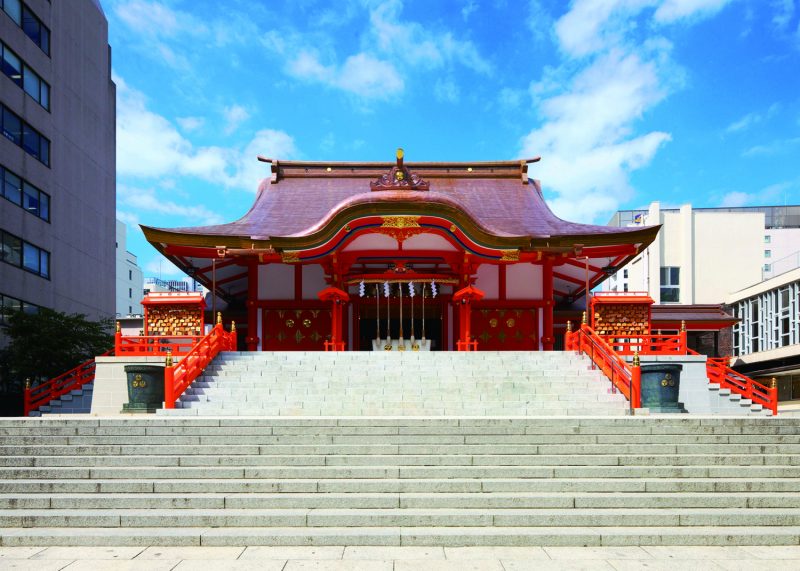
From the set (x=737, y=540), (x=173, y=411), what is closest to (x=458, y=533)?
(x=737, y=540)

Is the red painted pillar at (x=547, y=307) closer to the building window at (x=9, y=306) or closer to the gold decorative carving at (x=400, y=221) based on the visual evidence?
the gold decorative carving at (x=400, y=221)

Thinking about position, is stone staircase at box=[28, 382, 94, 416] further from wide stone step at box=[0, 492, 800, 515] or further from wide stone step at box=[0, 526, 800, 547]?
wide stone step at box=[0, 526, 800, 547]

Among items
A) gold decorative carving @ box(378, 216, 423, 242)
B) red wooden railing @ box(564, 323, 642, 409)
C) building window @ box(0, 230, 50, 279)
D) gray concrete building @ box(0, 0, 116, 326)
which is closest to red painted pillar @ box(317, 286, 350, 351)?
gold decorative carving @ box(378, 216, 423, 242)

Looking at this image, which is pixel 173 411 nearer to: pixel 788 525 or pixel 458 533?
pixel 458 533

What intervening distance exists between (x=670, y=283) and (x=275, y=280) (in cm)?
4356

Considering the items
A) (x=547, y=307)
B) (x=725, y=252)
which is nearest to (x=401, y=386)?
(x=547, y=307)

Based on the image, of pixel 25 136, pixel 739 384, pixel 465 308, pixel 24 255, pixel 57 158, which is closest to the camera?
pixel 739 384

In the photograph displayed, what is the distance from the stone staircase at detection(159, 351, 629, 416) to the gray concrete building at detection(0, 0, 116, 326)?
15.2 meters

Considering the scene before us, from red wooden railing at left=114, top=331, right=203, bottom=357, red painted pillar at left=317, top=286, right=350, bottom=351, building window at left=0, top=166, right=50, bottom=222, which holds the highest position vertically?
building window at left=0, top=166, right=50, bottom=222

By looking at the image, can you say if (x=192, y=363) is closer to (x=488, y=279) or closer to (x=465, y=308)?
(x=465, y=308)

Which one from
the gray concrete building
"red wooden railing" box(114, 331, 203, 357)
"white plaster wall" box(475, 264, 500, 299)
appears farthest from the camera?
the gray concrete building

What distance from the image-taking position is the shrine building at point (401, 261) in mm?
17031

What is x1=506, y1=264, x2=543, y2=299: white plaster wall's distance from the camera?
20078 millimetres

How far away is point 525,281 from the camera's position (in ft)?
66.0
